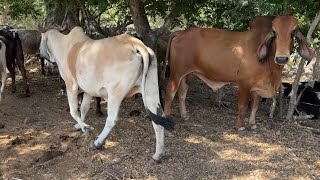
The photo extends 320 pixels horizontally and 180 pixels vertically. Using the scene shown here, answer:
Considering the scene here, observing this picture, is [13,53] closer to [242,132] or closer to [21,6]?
[21,6]

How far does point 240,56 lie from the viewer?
6.25 meters

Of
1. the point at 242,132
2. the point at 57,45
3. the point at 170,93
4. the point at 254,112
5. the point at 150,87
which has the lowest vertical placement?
the point at 242,132

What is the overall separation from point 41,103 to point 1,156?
8.06ft

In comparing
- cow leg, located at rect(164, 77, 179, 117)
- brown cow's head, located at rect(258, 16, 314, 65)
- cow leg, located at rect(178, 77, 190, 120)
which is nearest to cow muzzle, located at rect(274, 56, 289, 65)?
brown cow's head, located at rect(258, 16, 314, 65)

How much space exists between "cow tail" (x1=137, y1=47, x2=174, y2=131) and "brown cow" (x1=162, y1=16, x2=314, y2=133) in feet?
4.82

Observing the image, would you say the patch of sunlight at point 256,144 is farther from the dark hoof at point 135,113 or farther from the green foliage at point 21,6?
the green foliage at point 21,6

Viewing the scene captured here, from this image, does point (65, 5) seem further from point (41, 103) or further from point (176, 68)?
point (176, 68)

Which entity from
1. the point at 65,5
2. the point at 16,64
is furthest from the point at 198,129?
the point at 16,64

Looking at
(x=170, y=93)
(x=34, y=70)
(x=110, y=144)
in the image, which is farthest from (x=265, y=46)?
(x=34, y=70)

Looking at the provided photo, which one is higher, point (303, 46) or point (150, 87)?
point (303, 46)

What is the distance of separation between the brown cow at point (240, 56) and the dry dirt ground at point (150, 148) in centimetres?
45

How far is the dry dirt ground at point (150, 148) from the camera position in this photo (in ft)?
16.0

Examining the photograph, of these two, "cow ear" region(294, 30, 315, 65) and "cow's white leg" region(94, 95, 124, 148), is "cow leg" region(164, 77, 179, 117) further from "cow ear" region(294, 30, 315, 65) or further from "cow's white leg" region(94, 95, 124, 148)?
"cow ear" region(294, 30, 315, 65)

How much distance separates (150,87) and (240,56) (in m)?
1.71
